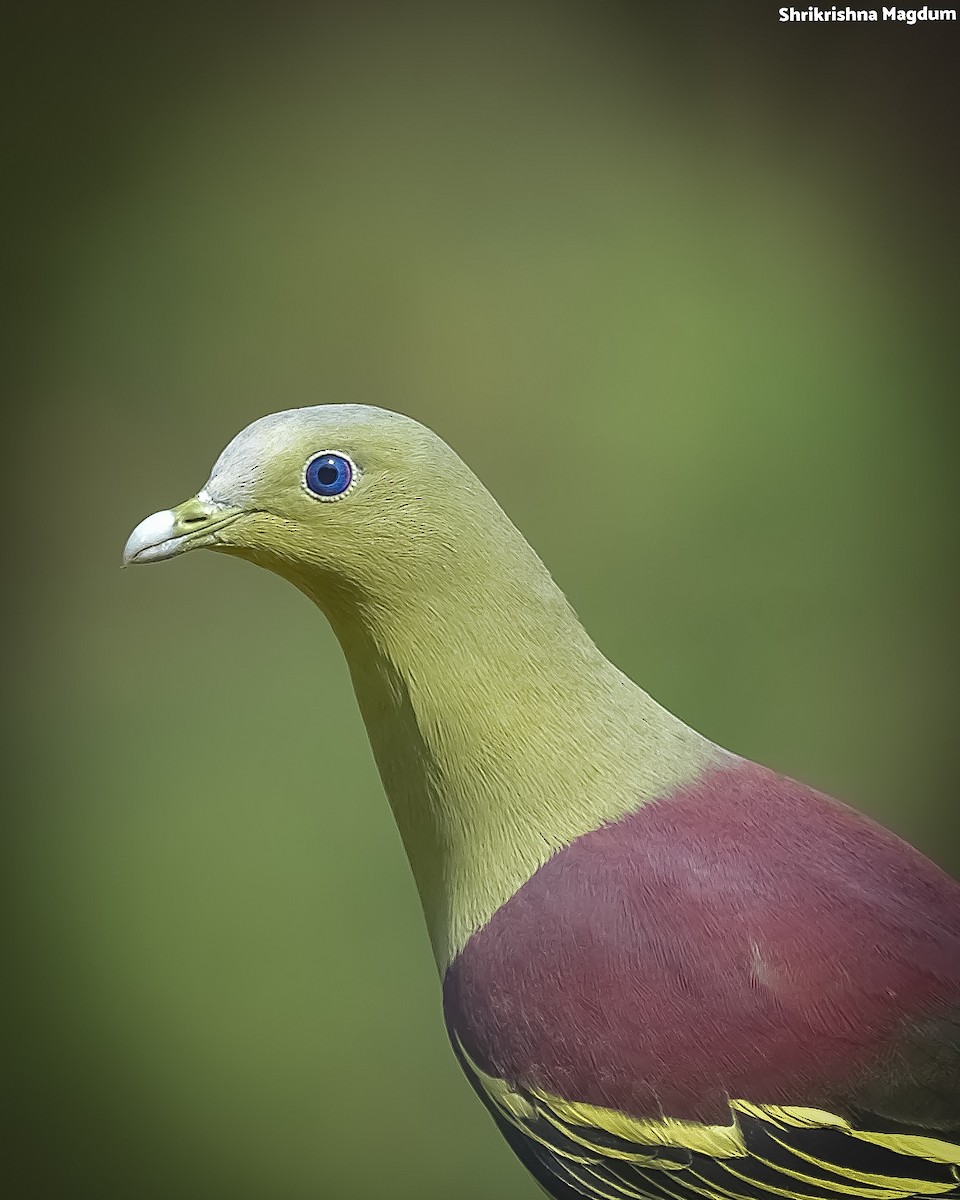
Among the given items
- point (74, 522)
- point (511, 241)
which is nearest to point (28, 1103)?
point (74, 522)

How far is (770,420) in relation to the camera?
1.12 meters

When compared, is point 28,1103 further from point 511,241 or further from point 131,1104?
point 511,241

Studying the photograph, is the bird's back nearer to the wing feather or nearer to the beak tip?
the wing feather

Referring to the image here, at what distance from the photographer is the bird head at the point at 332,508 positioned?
742mm

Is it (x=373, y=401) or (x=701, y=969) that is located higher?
(x=373, y=401)

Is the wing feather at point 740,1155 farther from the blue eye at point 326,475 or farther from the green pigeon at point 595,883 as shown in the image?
the blue eye at point 326,475

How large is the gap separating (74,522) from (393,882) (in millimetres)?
438

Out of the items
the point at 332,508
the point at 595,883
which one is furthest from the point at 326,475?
the point at 595,883

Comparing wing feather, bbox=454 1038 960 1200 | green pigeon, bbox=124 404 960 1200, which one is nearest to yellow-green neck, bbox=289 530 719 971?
green pigeon, bbox=124 404 960 1200

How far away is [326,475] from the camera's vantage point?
0.74 meters

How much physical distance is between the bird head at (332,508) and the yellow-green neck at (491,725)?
0.02 metres

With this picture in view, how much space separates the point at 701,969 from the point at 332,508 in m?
0.34

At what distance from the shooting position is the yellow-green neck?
759 millimetres

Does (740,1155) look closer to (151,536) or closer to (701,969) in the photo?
(701,969)
